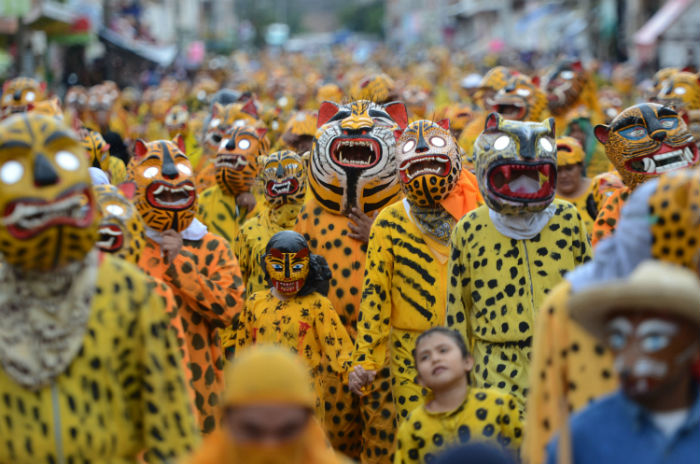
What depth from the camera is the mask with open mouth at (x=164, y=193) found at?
6.16 m

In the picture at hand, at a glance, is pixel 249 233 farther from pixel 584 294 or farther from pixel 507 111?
pixel 584 294

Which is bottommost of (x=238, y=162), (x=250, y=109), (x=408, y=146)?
(x=408, y=146)

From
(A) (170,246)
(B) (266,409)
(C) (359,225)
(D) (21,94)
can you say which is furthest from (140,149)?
(D) (21,94)

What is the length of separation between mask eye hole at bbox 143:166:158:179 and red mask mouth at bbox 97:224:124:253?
972 mm

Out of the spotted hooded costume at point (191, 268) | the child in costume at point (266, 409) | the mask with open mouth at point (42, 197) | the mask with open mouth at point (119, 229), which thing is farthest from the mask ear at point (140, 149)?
the child in costume at point (266, 409)

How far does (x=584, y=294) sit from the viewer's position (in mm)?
3275

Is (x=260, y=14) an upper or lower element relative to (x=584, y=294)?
upper

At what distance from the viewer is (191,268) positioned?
6043 millimetres

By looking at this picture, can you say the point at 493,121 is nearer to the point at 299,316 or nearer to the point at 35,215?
the point at 299,316

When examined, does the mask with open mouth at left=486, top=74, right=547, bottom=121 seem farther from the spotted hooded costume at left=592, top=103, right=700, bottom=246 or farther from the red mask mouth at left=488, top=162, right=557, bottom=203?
the red mask mouth at left=488, top=162, right=557, bottom=203

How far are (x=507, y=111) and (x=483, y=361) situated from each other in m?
5.63

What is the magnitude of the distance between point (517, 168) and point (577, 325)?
2395 mm

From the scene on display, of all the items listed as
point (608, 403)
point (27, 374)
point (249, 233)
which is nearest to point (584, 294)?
point (608, 403)

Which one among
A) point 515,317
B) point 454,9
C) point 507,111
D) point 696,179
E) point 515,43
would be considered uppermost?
point 454,9
